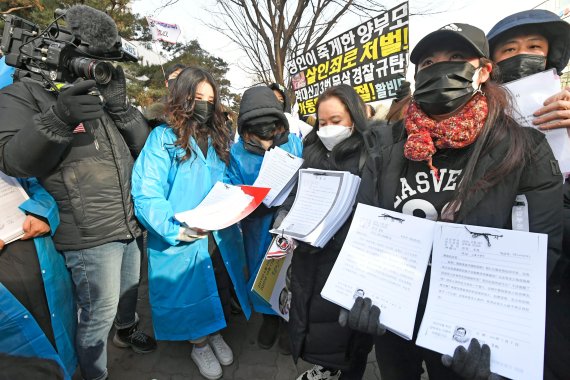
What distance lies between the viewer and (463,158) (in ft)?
3.50

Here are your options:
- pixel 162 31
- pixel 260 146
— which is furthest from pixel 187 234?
pixel 162 31

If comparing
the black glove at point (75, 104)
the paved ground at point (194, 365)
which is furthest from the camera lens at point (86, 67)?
the paved ground at point (194, 365)

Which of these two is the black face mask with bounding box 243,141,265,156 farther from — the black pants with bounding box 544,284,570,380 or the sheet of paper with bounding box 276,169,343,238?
the black pants with bounding box 544,284,570,380

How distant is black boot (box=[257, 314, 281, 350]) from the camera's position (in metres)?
2.38

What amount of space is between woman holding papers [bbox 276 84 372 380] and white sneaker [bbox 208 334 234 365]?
0.81 meters

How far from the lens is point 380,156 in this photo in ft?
4.29

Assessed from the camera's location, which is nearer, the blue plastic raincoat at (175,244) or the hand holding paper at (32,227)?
the hand holding paper at (32,227)

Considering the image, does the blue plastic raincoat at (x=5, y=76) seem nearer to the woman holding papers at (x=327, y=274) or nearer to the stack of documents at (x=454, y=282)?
the woman holding papers at (x=327, y=274)

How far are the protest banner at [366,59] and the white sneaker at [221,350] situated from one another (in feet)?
10.2

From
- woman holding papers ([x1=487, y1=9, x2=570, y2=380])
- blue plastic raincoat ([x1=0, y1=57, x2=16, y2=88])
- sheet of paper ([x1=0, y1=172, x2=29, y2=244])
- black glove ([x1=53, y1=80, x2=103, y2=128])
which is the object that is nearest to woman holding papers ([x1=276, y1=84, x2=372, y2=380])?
woman holding papers ([x1=487, y1=9, x2=570, y2=380])

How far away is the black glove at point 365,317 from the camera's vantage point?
95 centimetres

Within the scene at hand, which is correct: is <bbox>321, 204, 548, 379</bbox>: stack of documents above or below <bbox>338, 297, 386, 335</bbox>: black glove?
above

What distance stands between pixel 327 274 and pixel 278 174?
741mm

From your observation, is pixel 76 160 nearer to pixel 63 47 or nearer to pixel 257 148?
pixel 63 47
